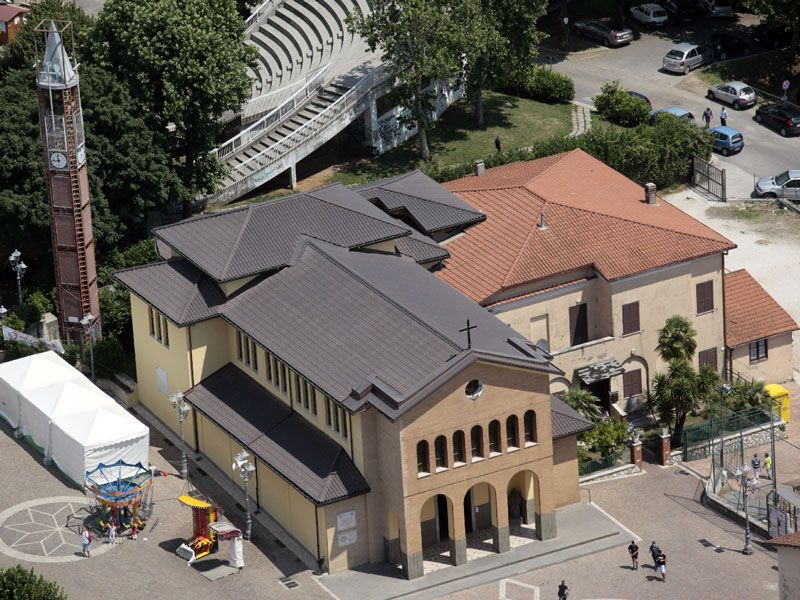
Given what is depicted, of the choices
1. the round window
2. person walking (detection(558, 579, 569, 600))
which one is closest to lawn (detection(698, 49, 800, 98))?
the round window

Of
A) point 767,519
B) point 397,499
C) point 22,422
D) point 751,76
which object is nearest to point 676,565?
point 767,519

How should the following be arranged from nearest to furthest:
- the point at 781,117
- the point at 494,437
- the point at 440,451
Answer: the point at 440,451
the point at 494,437
the point at 781,117

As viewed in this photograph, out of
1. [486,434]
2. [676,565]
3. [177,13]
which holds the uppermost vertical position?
[177,13]

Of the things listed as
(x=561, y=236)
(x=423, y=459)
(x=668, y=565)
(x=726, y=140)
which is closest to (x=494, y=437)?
(x=423, y=459)

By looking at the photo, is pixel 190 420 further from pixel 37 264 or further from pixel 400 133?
pixel 400 133

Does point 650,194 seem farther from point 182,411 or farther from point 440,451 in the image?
point 182,411

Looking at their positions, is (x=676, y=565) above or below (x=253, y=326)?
below
